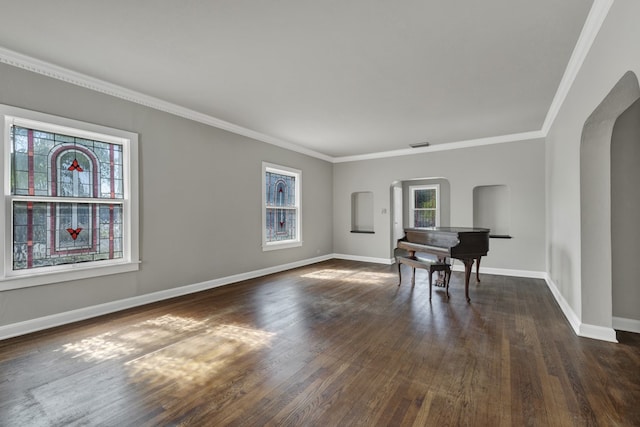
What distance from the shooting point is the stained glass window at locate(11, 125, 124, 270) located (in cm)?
303

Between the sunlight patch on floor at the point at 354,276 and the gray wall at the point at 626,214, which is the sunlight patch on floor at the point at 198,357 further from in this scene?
the gray wall at the point at 626,214

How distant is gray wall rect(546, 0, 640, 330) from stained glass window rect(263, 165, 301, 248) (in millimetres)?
4604

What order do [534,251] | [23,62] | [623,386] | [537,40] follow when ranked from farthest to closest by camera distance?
[534,251]
[23,62]
[537,40]
[623,386]

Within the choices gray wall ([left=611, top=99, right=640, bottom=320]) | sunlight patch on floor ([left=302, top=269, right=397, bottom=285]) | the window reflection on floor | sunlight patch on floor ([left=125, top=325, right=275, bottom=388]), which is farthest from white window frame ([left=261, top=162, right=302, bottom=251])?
gray wall ([left=611, top=99, right=640, bottom=320])

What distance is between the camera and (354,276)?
5.75 m

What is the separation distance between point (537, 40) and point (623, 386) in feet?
9.13

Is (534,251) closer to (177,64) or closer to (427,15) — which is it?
(427,15)

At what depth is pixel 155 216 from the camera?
4078 mm

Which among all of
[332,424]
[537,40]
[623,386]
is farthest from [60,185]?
[623,386]

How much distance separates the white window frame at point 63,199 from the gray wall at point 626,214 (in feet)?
17.9

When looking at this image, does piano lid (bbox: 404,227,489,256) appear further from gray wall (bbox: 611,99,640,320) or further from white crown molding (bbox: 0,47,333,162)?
white crown molding (bbox: 0,47,333,162)

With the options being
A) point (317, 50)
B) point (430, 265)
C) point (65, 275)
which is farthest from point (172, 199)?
point (430, 265)

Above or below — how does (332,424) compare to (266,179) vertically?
below

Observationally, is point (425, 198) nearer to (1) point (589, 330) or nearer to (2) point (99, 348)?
(1) point (589, 330)
